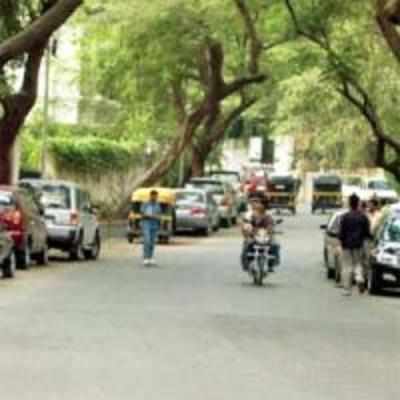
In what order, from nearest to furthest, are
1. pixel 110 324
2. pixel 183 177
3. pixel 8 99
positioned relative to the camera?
pixel 110 324
pixel 8 99
pixel 183 177

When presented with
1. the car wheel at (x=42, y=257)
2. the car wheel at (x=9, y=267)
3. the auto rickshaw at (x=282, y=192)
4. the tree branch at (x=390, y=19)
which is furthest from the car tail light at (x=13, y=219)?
the auto rickshaw at (x=282, y=192)

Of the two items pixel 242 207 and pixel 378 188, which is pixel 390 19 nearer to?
pixel 242 207

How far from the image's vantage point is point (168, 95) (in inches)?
2231

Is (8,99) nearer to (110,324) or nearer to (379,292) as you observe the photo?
(379,292)

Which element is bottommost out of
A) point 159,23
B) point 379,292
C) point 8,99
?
point 379,292

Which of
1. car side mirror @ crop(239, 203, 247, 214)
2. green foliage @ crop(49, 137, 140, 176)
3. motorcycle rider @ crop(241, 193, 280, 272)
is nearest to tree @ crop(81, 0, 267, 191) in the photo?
green foliage @ crop(49, 137, 140, 176)

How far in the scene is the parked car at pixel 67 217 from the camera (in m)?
31.8

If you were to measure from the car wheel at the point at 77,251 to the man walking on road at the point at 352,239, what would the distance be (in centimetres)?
827

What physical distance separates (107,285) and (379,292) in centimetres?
506

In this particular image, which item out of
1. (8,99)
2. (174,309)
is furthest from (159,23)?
(174,309)

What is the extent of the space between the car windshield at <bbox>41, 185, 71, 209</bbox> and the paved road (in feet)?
8.92

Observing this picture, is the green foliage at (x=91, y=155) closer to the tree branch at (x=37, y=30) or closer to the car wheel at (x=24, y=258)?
the tree branch at (x=37, y=30)

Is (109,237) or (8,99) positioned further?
(109,237)

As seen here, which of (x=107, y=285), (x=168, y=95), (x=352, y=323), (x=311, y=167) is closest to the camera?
(x=352, y=323)
